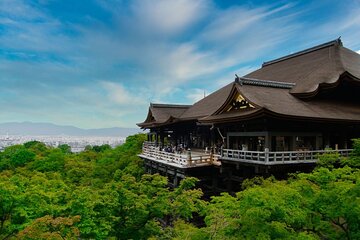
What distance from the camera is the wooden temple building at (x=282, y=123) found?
16.4m

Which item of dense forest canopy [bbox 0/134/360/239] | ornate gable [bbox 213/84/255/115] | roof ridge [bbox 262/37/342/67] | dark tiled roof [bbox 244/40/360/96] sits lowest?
dense forest canopy [bbox 0/134/360/239]

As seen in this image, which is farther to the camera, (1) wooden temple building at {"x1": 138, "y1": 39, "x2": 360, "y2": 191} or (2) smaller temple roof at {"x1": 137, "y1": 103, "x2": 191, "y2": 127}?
(2) smaller temple roof at {"x1": 137, "y1": 103, "x2": 191, "y2": 127}

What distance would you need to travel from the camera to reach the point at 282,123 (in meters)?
17.0

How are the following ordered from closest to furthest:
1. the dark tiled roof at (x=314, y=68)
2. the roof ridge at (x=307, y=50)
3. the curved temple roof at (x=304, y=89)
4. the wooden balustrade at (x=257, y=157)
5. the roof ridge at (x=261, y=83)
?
the wooden balustrade at (x=257, y=157) → the curved temple roof at (x=304, y=89) → the roof ridge at (x=261, y=83) → the dark tiled roof at (x=314, y=68) → the roof ridge at (x=307, y=50)

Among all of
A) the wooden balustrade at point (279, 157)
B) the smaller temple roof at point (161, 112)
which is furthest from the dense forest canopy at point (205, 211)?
the smaller temple roof at point (161, 112)

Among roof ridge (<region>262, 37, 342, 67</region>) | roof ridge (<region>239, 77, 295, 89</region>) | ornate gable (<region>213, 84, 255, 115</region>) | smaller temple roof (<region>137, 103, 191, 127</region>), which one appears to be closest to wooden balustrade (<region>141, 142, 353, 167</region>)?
ornate gable (<region>213, 84, 255, 115</region>)

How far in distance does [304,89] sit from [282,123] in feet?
18.1

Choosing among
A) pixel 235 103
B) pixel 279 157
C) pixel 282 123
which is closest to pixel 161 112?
pixel 235 103

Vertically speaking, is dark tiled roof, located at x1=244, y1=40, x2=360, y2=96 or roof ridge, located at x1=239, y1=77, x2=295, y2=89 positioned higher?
dark tiled roof, located at x1=244, y1=40, x2=360, y2=96

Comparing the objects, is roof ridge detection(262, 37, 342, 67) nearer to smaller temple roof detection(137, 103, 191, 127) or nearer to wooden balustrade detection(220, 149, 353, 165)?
smaller temple roof detection(137, 103, 191, 127)

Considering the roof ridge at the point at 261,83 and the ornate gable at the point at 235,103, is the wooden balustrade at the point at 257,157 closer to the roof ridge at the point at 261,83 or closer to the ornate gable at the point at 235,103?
the ornate gable at the point at 235,103

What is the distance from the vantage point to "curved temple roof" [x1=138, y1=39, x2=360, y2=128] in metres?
17.3

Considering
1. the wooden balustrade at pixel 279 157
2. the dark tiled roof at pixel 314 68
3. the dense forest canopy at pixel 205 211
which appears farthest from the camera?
the dark tiled roof at pixel 314 68

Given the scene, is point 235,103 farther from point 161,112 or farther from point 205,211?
point 161,112
